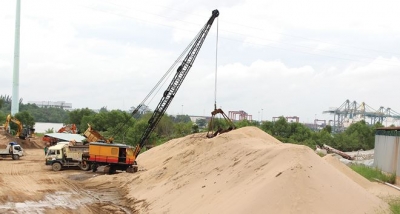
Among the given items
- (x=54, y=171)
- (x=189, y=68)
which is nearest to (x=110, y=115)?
(x=189, y=68)

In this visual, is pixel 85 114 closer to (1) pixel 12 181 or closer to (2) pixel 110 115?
(2) pixel 110 115

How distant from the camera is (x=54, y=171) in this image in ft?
124

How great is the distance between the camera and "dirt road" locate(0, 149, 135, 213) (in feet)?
73.7

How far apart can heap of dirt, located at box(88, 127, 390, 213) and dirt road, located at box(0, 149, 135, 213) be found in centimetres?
129

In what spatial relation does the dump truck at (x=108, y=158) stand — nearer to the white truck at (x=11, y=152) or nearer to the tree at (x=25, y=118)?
the white truck at (x=11, y=152)

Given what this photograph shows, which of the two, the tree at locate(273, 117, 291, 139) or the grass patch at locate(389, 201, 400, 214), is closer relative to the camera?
the grass patch at locate(389, 201, 400, 214)

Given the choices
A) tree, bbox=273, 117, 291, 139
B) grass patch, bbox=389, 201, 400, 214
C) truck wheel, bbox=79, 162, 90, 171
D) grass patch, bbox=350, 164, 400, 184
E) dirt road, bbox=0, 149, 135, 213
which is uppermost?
tree, bbox=273, 117, 291, 139

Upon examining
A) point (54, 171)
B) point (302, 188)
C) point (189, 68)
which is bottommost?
point (54, 171)

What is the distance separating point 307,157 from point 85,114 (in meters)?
93.1

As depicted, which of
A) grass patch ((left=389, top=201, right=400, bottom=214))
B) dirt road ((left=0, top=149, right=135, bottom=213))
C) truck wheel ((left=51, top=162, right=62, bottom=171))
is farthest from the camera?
truck wheel ((left=51, top=162, right=62, bottom=171))

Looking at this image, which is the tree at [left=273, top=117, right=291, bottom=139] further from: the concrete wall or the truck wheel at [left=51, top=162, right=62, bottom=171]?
the truck wheel at [left=51, top=162, right=62, bottom=171]

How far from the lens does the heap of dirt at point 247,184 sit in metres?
15.5

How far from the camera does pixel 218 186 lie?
2047 centimetres

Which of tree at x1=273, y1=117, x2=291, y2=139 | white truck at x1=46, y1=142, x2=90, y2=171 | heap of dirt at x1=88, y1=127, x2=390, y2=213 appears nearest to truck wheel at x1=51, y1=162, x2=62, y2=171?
white truck at x1=46, y1=142, x2=90, y2=171
